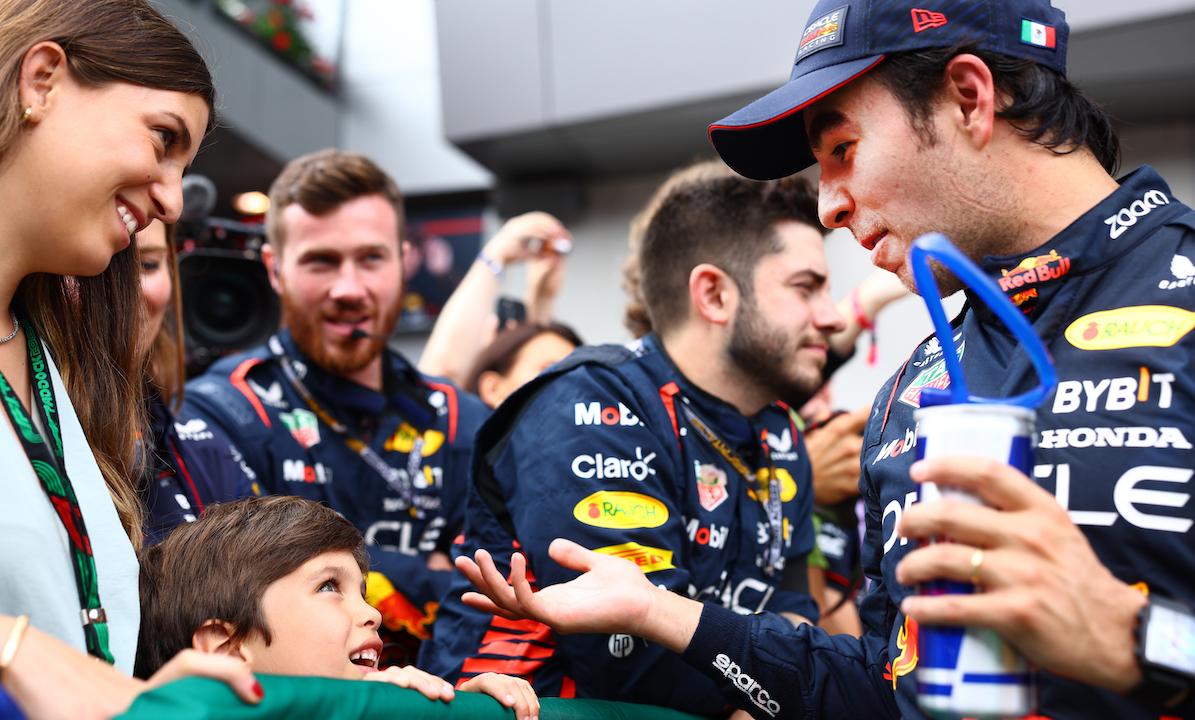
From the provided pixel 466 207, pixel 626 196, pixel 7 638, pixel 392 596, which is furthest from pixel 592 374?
pixel 466 207

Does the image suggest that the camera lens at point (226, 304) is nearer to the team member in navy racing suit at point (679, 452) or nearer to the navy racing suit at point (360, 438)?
the navy racing suit at point (360, 438)

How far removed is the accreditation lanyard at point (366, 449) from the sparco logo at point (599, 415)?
40.8 inches

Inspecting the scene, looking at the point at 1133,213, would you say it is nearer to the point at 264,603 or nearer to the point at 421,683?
the point at 421,683

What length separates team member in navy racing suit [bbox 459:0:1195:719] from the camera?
1.04m

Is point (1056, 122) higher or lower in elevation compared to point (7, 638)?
higher

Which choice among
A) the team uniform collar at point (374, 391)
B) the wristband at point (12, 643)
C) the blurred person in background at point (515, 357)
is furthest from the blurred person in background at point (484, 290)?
the wristband at point (12, 643)

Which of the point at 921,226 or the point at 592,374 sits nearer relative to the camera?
the point at 921,226

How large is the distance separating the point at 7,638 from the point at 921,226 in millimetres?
1254

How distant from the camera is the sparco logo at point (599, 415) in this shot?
2.18 metres

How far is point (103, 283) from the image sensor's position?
173cm

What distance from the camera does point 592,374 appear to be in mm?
2273

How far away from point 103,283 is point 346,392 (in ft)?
4.80

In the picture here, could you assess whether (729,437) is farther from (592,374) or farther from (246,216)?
(246,216)

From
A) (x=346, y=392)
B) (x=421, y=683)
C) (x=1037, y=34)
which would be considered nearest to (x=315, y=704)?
(x=421, y=683)
